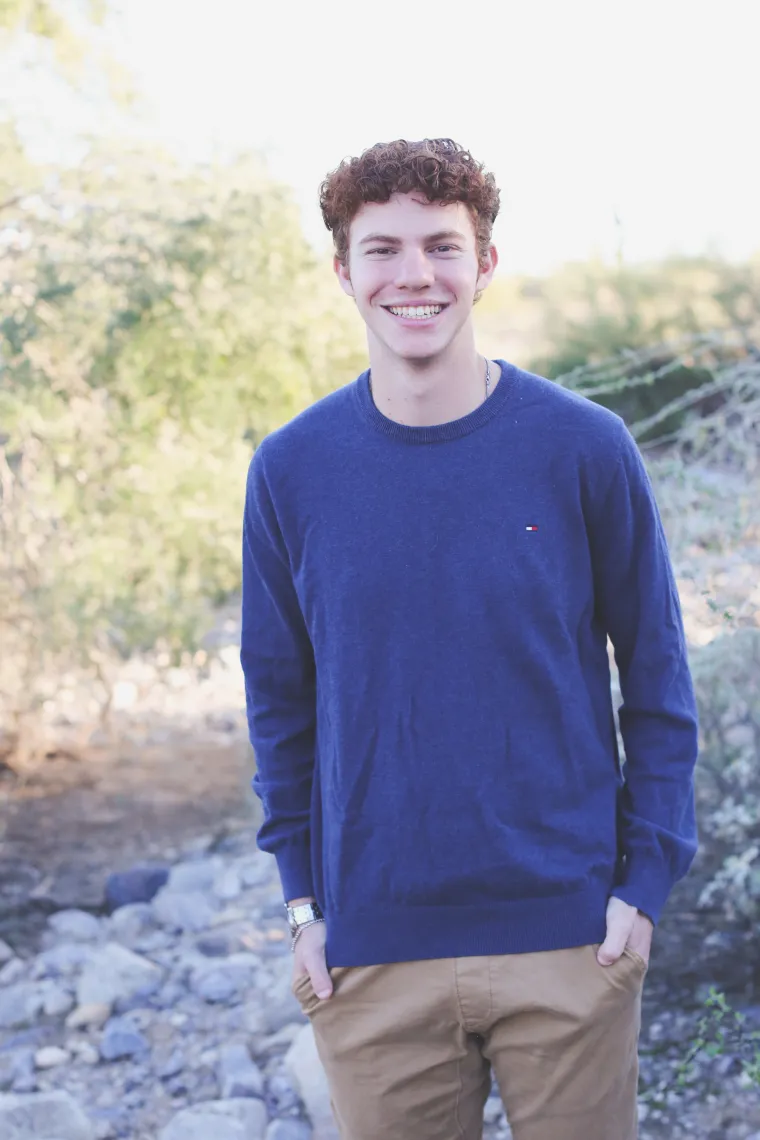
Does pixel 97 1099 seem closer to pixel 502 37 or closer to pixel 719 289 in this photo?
pixel 719 289

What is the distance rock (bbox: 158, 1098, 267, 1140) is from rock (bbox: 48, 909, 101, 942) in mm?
1502

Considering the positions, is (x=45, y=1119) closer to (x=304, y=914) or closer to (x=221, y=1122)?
(x=221, y=1122)

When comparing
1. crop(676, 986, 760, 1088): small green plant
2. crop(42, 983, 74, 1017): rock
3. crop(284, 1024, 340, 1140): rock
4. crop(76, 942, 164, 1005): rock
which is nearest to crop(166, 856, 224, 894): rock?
crop(76, 942, 164, 1005): rock

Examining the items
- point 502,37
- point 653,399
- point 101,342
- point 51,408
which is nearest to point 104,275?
point 101,342

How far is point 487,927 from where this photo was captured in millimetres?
1692

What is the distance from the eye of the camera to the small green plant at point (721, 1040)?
2816mm

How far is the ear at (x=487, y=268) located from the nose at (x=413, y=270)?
0.45ft

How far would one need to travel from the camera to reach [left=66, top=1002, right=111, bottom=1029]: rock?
3830mm

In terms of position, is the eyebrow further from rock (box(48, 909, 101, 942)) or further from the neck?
rock (box(48, 909, 101, 942))

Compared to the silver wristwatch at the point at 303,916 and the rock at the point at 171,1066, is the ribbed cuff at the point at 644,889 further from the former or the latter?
the rock at the point at 171,1066

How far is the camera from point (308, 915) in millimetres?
1864

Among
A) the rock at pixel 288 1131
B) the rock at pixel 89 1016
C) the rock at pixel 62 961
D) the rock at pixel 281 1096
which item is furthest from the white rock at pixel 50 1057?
the rock at pixel 288 1131

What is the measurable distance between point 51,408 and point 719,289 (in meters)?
4.80

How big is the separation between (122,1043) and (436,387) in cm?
270
